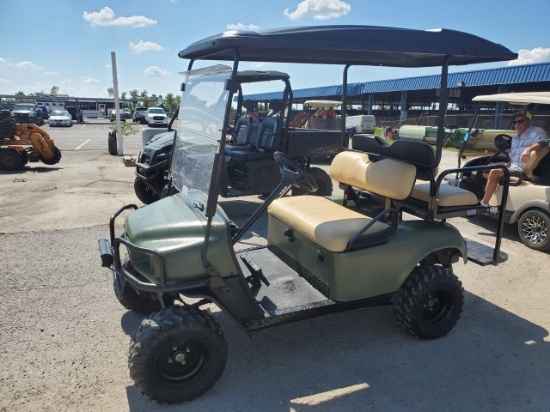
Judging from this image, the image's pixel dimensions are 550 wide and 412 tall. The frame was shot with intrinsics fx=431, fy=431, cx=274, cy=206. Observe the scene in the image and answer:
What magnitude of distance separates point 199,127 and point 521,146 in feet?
15.2

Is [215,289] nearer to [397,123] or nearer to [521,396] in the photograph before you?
[521,396]

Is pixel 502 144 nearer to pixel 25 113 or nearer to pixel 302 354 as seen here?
pixel 302 354

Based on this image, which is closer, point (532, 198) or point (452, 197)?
point (452, 197)

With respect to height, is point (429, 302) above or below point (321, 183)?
below

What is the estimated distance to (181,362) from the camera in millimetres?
2424

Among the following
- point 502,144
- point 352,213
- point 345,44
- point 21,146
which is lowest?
point 21,146

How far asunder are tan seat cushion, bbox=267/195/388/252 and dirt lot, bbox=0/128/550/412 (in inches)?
31.8

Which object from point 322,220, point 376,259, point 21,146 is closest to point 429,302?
point 376,259

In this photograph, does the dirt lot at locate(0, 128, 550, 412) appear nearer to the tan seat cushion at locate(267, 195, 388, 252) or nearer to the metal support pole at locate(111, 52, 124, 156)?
the tan seat cushion at locate(267, 195, 388, 252)

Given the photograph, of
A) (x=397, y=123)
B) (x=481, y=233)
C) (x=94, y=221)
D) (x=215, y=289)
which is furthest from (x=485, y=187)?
(x=397, y=123)

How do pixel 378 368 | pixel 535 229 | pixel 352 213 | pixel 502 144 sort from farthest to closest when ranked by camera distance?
1. pixel 502 144
2. pixel 535 229
3. pixel 352 213
4. pixel 378 368

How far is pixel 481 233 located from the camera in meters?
5.75

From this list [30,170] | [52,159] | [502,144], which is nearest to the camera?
[502,144]

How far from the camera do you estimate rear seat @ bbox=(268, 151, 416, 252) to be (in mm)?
2836
